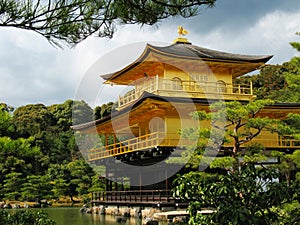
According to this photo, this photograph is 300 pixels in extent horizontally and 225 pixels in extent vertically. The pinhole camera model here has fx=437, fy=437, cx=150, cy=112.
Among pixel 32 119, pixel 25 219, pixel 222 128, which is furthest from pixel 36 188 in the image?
pixel 25 219

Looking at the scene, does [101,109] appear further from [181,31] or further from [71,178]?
[181,31]

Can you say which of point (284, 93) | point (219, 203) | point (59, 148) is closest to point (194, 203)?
point (219, 203)

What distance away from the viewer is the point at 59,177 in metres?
24.4

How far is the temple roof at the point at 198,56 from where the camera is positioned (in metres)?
13.7

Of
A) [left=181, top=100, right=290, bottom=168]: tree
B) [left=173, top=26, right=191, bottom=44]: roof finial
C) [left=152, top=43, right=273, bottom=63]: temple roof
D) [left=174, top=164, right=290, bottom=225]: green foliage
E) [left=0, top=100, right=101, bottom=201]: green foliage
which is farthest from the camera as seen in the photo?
[left=0, top=100, right=101, bottom=201]: green foliage

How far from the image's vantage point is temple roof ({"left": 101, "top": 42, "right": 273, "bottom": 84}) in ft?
45.0

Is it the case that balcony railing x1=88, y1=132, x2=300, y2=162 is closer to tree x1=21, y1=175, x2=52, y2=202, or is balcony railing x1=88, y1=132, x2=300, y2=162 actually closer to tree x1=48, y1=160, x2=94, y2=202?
tree x1=48, y1=160, x2=94, y2=202

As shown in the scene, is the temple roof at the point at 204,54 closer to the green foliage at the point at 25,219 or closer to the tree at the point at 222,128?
the tree at the point at 222,128

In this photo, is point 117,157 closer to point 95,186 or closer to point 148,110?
point 148,110

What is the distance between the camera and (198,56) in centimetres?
1437

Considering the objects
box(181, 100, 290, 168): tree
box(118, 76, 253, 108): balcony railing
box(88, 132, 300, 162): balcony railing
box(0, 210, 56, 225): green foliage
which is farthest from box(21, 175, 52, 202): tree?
box(0, 210, 56, 225): green foliage

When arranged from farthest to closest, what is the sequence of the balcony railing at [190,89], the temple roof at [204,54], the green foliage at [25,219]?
1. the temple roof at [204,54]
2. the balcony railing at [190,89]
3. the green foliage at [25,219]

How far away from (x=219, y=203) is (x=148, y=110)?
959 centimetres

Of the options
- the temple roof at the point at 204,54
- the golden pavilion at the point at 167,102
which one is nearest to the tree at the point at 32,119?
the golden pavilion at the point at 167,102
